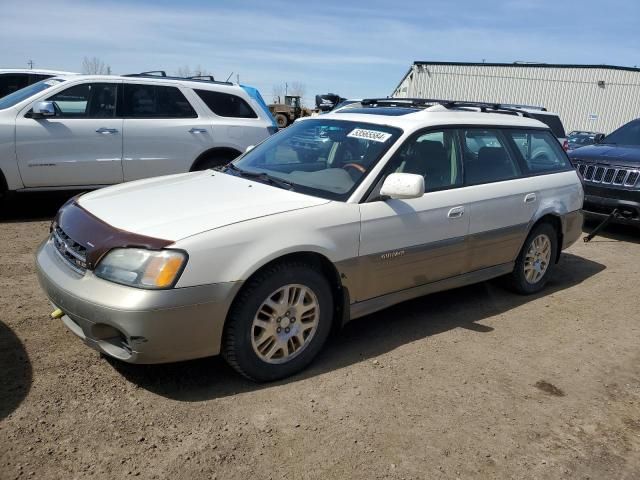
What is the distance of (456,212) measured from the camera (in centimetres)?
414

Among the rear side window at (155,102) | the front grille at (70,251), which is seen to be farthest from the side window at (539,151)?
the rear side window at (155,102)

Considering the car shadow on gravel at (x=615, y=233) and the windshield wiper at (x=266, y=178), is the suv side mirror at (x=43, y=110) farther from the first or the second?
the car shadow on gravel at (x=615, y=233)

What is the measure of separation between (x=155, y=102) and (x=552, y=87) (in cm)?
3656

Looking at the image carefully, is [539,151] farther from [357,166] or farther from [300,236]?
[300,236]

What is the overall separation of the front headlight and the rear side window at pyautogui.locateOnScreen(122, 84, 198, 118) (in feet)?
15.6

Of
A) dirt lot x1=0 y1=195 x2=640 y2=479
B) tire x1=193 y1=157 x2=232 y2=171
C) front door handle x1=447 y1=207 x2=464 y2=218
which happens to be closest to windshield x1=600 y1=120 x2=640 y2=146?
dirt lot x1=0 y1=195 x2=640 y2=479

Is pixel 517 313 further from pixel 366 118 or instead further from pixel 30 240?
pixel 30 240

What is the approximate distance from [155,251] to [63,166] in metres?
4.55

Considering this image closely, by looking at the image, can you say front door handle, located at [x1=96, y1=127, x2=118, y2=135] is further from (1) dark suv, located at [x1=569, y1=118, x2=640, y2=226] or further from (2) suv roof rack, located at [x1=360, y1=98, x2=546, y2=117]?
(1) dark suv, located at [x1=569, y1=118, x2=640, y2=226]

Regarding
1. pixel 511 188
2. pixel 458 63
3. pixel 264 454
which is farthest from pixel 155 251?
pixel 458 63

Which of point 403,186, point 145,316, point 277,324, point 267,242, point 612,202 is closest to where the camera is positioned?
point 145,316

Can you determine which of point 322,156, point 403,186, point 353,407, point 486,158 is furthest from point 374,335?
point 486,158

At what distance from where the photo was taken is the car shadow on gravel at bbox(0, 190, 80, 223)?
671 centimetres

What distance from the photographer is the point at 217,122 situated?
7.62 m
